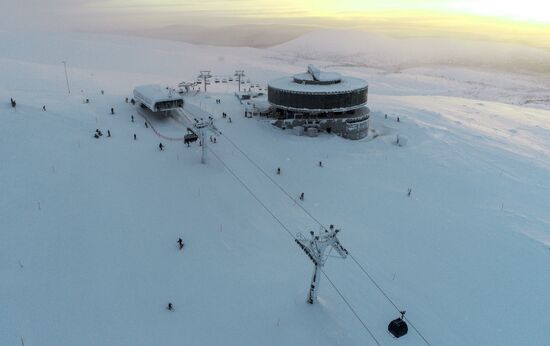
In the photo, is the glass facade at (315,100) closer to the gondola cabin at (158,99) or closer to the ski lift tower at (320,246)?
the gondola cabin at (158,99)

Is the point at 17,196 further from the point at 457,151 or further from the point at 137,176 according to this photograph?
the point at 457,151

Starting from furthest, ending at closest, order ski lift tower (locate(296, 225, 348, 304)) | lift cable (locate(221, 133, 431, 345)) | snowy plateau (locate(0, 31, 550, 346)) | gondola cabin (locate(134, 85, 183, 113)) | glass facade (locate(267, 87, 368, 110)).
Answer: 1. glass facade (locate(267, 87, 368, 110))
2. gondola cabin (locate(134, 85, 183, 113))
3. lift cable (locate(221, 133, 431, 345))
4. snowy plateau (locate(0, 31, 550, 346))
5. ski lift tower (locate(296, 225, 348, 304))

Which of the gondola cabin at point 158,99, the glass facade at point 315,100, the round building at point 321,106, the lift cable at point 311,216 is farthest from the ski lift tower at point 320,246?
the glass facade at point 315,100

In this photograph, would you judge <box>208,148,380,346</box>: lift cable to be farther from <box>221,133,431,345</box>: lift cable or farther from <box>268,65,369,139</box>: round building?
<box>268,65,369,139</box>: round building

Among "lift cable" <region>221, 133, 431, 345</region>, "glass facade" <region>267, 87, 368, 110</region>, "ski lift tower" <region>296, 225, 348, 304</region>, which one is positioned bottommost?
"lift cable" <region>221, 133, 431, 345</region>

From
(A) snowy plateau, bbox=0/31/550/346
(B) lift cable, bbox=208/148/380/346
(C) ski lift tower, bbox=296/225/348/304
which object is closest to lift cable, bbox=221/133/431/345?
(A) snowy plateau, bbox=0/31/550/346

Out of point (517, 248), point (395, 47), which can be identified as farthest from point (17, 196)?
point (395, 47)
